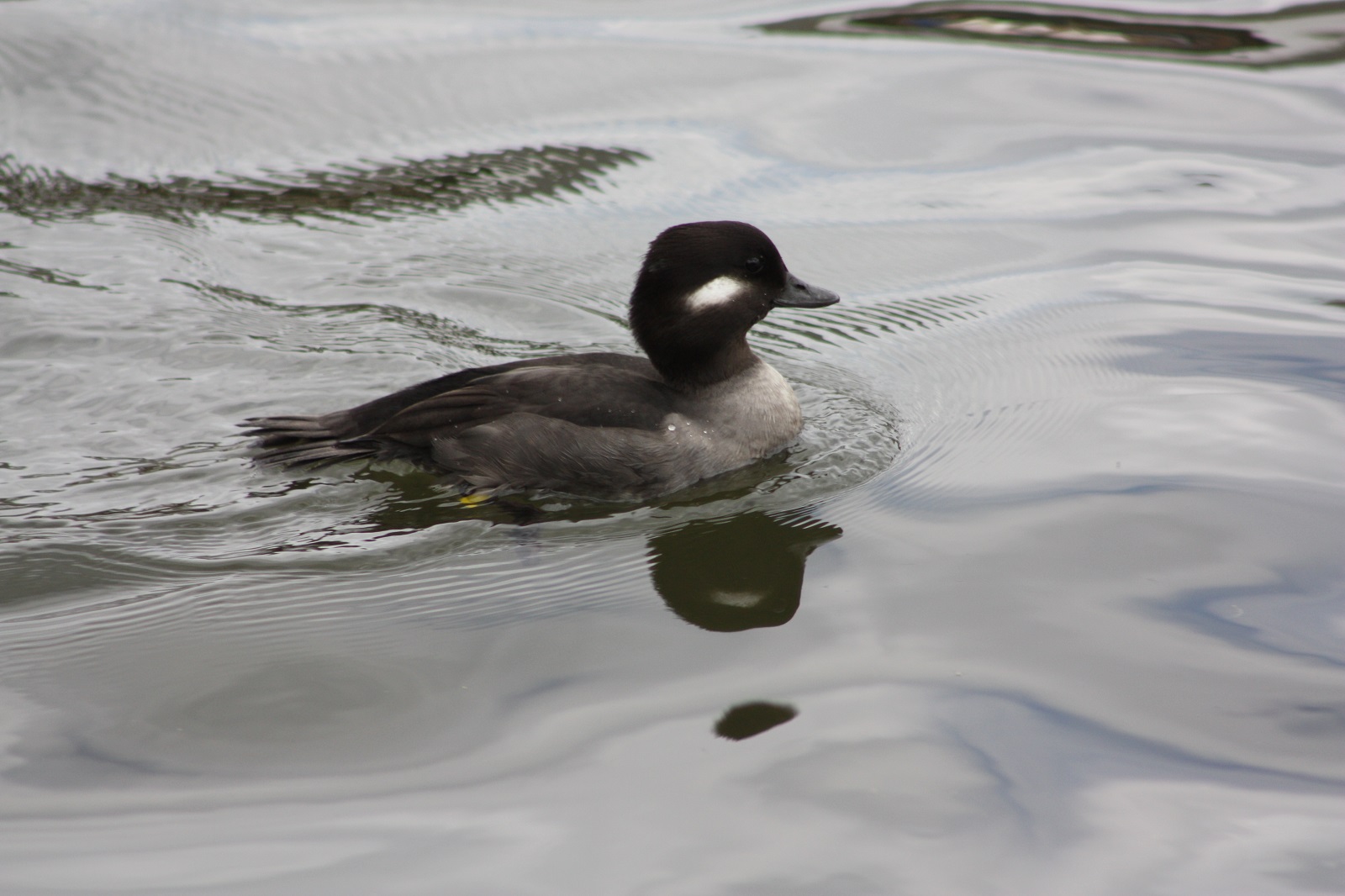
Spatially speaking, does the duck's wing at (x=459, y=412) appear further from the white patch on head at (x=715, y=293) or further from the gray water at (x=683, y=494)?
the white patch on head at (x=715, y=293)

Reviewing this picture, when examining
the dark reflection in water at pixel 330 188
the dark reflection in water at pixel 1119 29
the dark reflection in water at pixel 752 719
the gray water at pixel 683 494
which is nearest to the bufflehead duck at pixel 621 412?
the gray water at pixel 683 494

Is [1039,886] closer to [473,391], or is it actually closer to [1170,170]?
[473,391]

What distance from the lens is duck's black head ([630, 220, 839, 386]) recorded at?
21.2 feet

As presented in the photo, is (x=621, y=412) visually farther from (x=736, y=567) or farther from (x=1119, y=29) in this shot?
(x=1119, y=29)

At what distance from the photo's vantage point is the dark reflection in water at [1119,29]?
12.4 m

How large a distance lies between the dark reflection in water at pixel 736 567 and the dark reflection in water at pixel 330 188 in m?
4.72

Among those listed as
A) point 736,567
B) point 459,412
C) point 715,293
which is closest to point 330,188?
point 459,412

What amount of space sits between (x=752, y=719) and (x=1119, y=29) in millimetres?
10651

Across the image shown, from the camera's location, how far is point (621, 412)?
6.48 meters

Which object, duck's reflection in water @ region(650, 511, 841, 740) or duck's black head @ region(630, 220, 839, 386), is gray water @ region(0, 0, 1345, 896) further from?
duck's black head @ region(630, 220, 839, 386)

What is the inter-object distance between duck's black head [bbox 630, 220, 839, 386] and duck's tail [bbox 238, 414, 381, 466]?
1515 mm

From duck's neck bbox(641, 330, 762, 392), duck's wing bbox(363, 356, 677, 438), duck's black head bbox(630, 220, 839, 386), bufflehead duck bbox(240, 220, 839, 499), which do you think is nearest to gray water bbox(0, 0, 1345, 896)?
bufflehead duck bbox(240, 220, 839, 499)

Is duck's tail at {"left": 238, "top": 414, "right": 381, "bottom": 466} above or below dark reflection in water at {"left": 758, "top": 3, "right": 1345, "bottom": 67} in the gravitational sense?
below

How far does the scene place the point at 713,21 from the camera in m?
13.4
